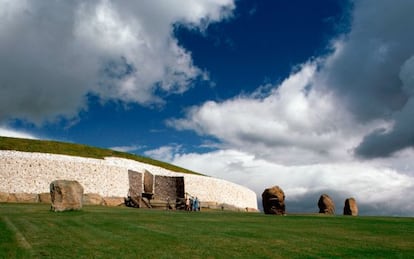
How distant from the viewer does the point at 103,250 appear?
8.79m

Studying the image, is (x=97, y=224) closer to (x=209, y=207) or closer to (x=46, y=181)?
(x=46, y=181)

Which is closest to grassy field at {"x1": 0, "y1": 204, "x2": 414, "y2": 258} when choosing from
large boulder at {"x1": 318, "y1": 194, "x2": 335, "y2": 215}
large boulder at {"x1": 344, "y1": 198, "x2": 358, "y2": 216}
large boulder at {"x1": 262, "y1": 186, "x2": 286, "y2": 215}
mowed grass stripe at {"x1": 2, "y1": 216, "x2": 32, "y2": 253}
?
mowed grass stripe at {"x1": 2, "y1": 216, "x2": 32, "y2": 253}

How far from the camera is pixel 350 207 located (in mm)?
32844

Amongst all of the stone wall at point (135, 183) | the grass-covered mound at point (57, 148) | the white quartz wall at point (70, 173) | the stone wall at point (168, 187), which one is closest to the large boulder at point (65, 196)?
the white quartz wall at point (70, 173)

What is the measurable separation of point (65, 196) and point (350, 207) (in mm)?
22886

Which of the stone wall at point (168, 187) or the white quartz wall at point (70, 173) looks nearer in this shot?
the white quartz wall at point (70, 173)

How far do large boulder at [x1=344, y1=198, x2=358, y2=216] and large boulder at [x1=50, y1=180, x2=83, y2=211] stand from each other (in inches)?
865

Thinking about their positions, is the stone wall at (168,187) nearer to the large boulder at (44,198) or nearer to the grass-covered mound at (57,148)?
the grass-covered mound at (57,148)

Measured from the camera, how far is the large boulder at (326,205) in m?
31.3

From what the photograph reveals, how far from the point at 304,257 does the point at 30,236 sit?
7049mm

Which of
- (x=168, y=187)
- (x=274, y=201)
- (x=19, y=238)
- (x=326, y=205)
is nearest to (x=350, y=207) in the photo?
(x=326, y=205)

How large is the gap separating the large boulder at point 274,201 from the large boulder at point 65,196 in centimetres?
1206

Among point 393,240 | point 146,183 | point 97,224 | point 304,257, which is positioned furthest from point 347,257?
point 146,183

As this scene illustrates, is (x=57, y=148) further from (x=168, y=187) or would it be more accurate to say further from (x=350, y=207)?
(x=350, y=207)
